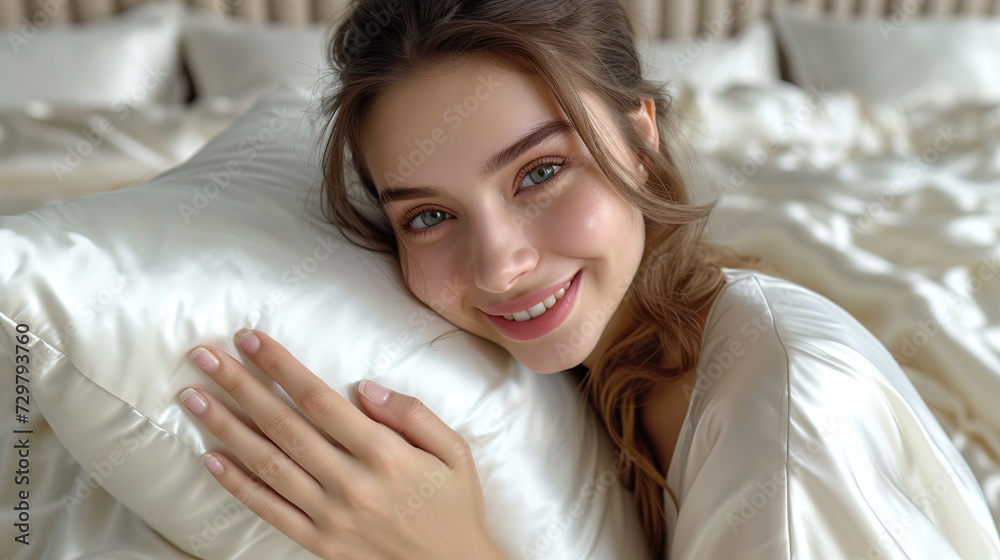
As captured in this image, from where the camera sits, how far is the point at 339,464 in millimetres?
663

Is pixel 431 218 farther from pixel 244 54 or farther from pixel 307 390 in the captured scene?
pixel 244 54

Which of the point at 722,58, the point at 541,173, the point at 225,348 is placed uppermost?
the point at 541,173

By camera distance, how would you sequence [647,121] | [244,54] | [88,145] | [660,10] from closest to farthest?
1. [647,121]
2. [88,145]
3. [244,54]
4. [660,10]

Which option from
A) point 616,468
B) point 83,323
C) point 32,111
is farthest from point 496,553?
point 32,111

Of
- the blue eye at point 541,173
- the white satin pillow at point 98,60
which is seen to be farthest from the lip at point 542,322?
the white satin pillow at point 98,60

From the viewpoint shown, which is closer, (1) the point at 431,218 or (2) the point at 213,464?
(2) the point at 213,464

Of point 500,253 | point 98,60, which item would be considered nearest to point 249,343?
point 500,253

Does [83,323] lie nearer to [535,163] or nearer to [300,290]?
[300,290]

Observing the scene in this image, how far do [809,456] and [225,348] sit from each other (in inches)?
21.4

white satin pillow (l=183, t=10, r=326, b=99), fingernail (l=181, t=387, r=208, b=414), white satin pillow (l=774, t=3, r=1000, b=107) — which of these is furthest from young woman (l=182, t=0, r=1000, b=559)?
white satin pillow (l=774, t=3, r=1000, b=107)

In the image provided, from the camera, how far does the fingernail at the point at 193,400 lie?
0.62m

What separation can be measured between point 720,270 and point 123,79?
1.76 meters

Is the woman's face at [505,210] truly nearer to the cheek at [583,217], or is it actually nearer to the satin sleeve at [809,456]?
the cheek at [583,217]

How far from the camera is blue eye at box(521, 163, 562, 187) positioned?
2.53 feet
